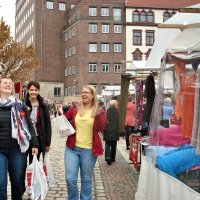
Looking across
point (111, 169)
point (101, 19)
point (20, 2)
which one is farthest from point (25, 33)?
point (111, 169)

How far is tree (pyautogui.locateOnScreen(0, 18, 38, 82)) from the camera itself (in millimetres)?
34031

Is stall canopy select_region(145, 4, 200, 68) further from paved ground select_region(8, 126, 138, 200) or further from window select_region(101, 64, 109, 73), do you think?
window select_region(101, 64, 109, 73)

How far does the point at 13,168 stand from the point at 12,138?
451mm

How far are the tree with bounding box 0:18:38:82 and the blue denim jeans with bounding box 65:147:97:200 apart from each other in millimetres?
27026

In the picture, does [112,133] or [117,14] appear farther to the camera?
[117,14]

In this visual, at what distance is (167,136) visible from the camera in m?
6.63

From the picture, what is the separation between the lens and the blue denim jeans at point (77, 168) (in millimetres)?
6164

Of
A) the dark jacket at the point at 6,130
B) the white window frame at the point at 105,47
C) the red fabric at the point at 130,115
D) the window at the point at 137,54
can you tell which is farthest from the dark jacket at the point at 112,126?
the window at the point at 137,54

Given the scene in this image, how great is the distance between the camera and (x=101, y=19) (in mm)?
66938

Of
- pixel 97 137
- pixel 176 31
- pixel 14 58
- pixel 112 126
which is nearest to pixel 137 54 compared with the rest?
pixel 14 58

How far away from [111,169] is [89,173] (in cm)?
477

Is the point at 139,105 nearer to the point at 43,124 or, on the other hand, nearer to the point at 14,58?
the point at 43,124

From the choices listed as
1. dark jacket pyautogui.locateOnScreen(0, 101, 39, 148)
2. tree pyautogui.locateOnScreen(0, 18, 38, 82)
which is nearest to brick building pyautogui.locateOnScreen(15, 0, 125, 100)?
tree pyautogui.locateOnScreen(0, 18, 38, 82)

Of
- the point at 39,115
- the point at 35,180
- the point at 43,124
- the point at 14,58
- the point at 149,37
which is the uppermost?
the point at 149,37
